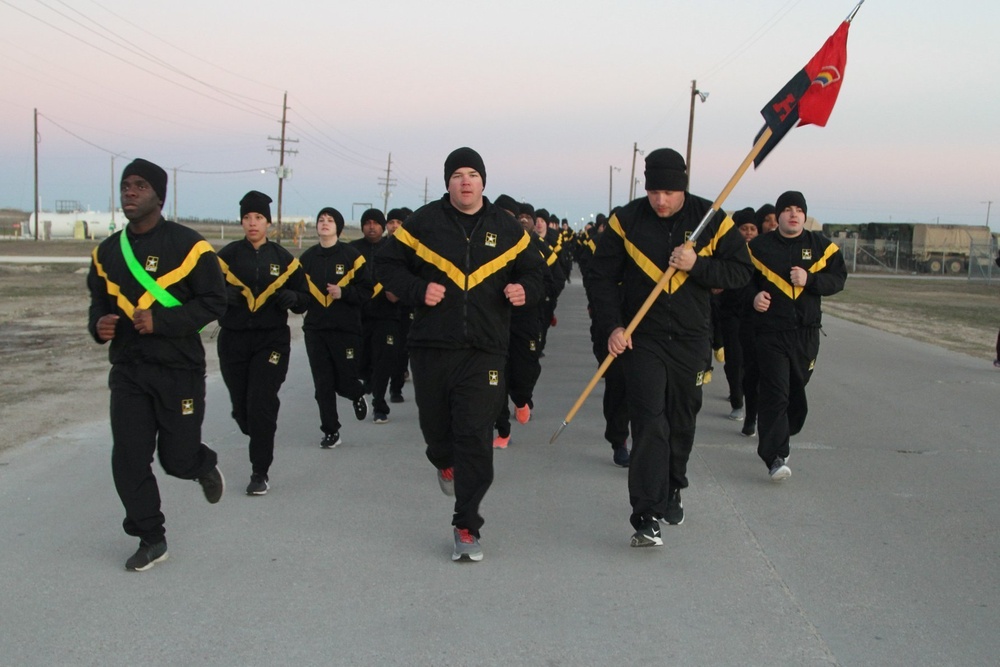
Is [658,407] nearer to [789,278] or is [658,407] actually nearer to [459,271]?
[459,271]

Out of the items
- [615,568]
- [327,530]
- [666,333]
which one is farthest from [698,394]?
[327,530]

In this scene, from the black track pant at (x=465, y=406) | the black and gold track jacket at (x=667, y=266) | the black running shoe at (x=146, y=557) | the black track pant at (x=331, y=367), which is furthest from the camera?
the black track pant at (x=331, y=367)

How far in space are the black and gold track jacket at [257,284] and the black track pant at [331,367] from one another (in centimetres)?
117

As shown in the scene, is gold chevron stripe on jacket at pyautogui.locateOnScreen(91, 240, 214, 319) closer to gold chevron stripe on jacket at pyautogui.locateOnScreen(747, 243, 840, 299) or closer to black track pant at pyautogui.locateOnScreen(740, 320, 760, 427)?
gold chevron stripe on jacket at pyautogui.locateOnScreen(747, 243, 840, 299)

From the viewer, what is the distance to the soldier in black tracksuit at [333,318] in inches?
337

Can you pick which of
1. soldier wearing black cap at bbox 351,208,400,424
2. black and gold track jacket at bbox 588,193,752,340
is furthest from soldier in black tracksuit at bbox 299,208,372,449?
black and gold track jacket at bbox 588,193,752,340

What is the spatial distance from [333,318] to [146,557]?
3.55 meters

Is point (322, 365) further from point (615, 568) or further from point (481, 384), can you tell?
point (615, 568)

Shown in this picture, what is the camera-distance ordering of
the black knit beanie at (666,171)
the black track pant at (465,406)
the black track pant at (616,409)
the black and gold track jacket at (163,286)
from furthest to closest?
1. the black track pant at (616,409)
2. the black knit beanie at (666,171)
3. the black track pant at (465,406)
4. the black and gold track jacket at (163,286)

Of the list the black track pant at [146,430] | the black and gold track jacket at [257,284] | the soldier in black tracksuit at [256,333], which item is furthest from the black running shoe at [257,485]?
the black track pant at [146,430]

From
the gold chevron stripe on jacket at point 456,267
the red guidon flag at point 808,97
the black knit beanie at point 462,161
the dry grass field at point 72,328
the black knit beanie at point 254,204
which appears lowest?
the dry grass field at point 72,328

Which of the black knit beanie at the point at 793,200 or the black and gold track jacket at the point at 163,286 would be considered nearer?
the black and gold track jacket at the point at 163,286

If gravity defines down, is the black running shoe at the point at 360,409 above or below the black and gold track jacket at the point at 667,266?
below

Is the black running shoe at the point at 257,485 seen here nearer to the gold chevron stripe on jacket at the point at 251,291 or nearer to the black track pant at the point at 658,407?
the gold chevron stripe on jacket at the point at 251,291
